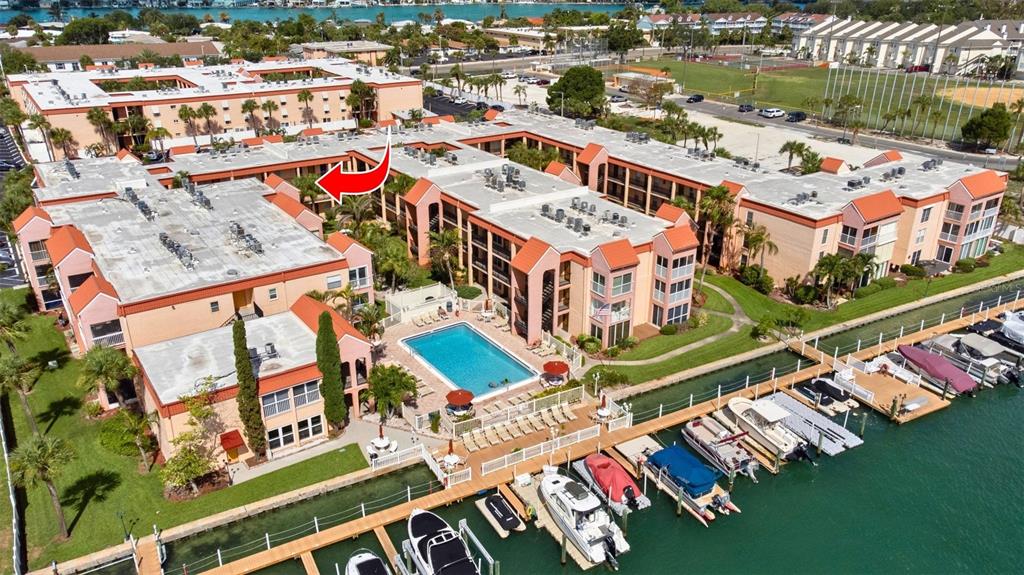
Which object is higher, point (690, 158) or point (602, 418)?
point (690, 158)

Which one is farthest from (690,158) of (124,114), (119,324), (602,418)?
(124,114)

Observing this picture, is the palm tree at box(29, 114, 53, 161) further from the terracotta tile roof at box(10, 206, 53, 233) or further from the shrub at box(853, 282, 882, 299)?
the shrub at box(853, 282, 882, 299)

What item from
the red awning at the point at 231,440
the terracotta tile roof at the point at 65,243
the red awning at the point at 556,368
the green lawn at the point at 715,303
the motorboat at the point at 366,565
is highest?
the terracotta tile roof at the point at 65,243

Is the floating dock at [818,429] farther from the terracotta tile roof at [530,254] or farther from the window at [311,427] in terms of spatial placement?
the window at [311,427]

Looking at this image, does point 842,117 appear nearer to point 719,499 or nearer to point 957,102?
point 957,102

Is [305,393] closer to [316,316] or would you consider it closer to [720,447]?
[316,316]

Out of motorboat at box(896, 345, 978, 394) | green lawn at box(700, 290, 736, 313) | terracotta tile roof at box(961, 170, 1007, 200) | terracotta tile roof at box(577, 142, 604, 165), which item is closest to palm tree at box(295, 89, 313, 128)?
terracotta tile roof at box(577, 142, 604, 165)

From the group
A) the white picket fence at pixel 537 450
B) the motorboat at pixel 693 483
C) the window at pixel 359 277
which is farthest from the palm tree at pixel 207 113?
the motorboat at pixel 693 483
